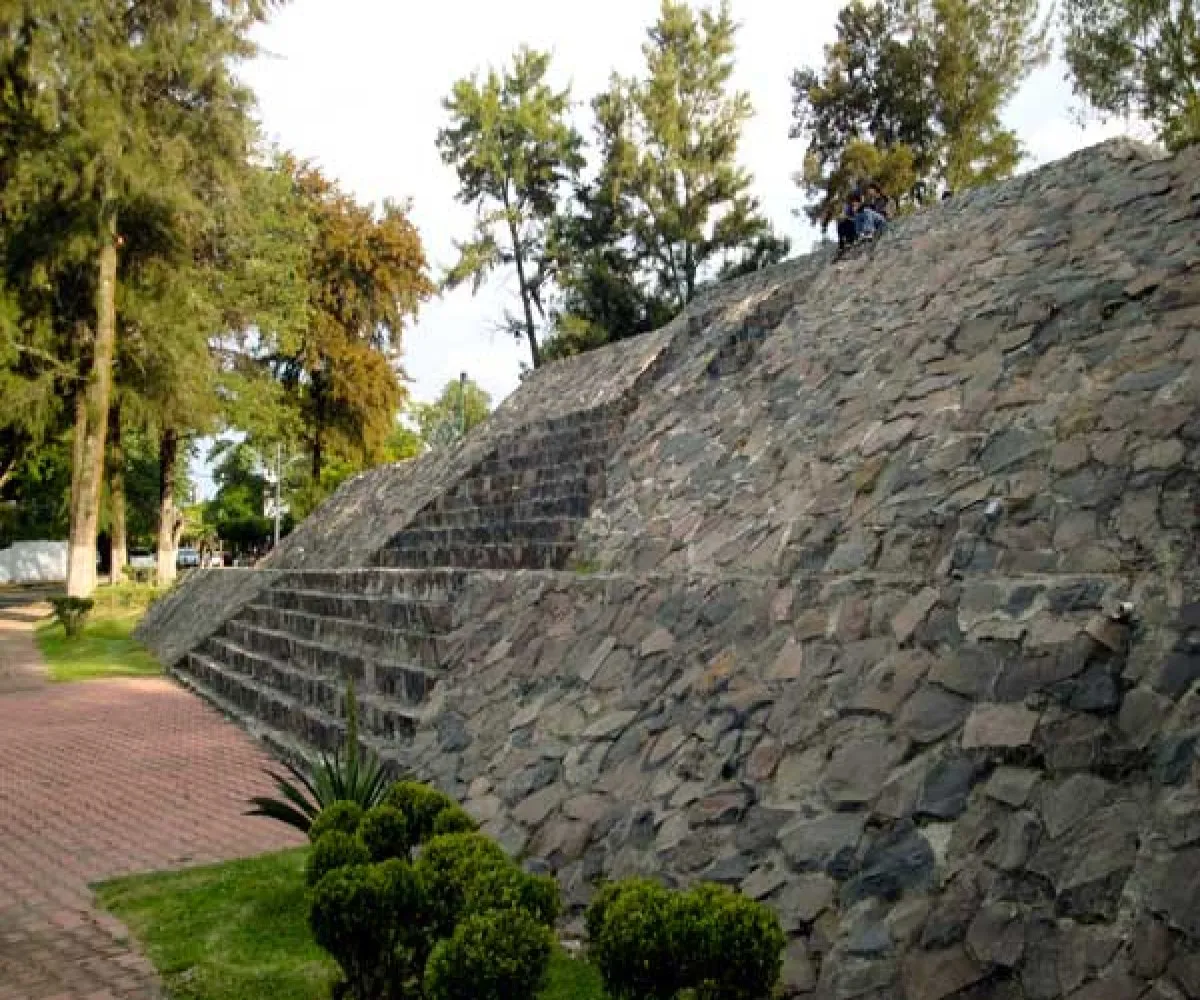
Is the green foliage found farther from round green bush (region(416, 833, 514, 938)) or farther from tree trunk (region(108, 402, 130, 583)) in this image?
tree trunk (region(108, 402, 130, 583))

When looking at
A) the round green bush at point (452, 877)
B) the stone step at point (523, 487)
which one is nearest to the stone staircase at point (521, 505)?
the stone step at point (523, 487)

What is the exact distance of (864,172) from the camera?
1013 inches

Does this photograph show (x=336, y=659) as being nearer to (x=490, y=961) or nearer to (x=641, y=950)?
(x=490, y=961)

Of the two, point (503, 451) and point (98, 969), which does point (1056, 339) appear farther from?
A: point (503, 451)

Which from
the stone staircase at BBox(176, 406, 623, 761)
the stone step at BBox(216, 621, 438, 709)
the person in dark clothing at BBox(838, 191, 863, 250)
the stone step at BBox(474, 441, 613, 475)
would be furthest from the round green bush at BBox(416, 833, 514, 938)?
the person in dark clothing at BBox(838, 191, 863, 250)

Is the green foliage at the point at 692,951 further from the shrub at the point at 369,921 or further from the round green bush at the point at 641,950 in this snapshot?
the shrub at the point at 369,921

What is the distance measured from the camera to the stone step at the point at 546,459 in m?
13.8

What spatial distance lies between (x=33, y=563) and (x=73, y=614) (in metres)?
32.5

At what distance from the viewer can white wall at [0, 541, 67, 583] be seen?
155 ft

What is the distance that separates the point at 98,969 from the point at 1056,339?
770 centimetres

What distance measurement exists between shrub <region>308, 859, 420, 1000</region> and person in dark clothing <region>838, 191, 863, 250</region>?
13.0 m

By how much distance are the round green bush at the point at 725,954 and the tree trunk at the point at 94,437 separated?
2288cm

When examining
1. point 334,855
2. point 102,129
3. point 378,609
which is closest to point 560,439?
point 378,609

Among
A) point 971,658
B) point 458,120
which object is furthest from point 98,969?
point 458,120
